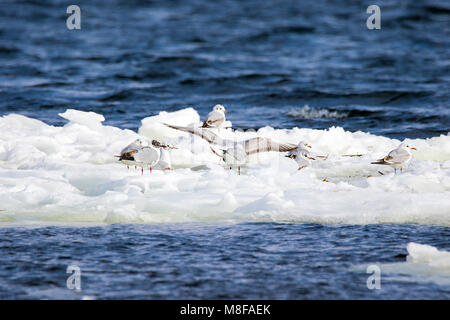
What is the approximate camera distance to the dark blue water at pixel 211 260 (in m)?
5.41

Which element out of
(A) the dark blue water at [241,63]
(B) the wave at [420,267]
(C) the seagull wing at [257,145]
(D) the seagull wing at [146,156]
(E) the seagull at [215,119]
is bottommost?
(B) the wave at [420,267]

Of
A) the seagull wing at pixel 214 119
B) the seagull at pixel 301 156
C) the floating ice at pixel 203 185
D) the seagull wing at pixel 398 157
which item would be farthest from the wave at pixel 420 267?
the seagull wing at pixel 214 119

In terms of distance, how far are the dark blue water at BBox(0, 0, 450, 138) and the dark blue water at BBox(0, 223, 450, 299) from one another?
291 inches

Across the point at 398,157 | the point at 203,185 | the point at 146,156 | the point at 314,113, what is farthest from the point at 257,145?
the point at 314,113

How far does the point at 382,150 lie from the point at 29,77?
13.0 metres

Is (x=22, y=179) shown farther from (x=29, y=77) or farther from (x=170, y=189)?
(x=29, y=77)

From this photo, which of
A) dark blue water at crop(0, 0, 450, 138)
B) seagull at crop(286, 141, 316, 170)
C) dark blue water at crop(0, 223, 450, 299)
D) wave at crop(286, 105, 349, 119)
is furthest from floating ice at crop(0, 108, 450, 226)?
wave at crop(286, 105, 349, 119)

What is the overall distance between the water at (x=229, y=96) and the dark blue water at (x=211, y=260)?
21mm

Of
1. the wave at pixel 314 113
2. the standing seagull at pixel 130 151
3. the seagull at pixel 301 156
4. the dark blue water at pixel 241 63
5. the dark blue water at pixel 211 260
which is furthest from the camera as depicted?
the dark blue water at pixel 241 63

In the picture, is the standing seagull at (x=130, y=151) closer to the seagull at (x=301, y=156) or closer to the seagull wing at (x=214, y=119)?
the seagull wing at (x=214, y=119)

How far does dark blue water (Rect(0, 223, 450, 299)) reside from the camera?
213 inches
